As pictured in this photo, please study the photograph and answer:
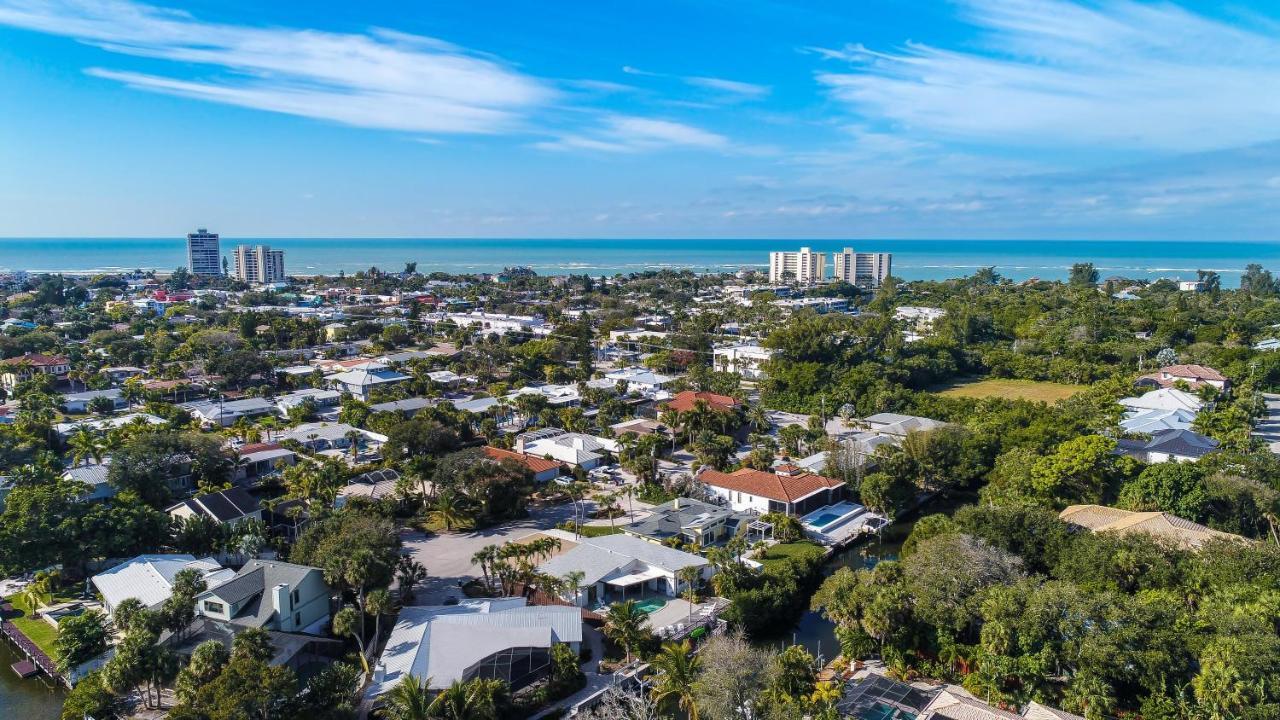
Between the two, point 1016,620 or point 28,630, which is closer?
point 1016,620

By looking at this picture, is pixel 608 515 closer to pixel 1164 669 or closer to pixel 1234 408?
pixel 1164 669

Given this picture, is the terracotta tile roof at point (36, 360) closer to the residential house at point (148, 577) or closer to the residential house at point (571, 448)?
the residential house at point (571, 448)

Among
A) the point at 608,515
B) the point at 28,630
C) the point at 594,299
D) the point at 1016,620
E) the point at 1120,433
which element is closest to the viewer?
the point at 1016,620

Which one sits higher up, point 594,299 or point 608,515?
point 594,299

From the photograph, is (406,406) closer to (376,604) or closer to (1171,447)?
(376,604)

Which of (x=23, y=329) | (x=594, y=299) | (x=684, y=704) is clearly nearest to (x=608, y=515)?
(x=684, y=704)

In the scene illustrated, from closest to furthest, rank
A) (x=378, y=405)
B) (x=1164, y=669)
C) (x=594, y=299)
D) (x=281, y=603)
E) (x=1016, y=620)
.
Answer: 1. (x=1164, y=669)
2. (x=1016, y=620)
3. (x=281, y=603)
4. (x=378, y=405)
5. (x=594, y=299)

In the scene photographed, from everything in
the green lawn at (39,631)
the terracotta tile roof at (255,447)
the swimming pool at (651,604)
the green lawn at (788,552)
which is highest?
the terracotta tile roof at (255,447)

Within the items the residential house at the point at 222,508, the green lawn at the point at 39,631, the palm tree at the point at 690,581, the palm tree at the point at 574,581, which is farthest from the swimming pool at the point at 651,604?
the green lawn at the point at 39,631
